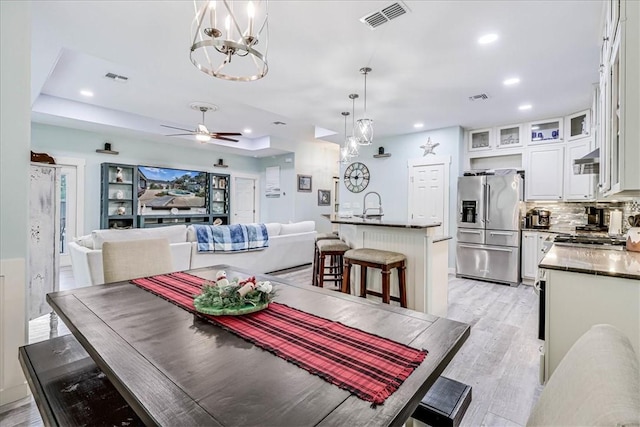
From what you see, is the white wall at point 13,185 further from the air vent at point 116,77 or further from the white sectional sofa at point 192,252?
the air vent at point 116,77

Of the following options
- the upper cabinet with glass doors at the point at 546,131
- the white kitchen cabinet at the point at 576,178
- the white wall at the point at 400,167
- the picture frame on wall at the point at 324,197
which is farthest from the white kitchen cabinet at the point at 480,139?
the picture frame on wall at the point at 324,197

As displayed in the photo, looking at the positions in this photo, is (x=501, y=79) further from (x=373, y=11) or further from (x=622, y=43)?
(x=622, y=43)

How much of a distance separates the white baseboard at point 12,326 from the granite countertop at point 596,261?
11.1 feet

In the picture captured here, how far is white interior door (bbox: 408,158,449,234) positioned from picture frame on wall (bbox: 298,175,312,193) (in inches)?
135

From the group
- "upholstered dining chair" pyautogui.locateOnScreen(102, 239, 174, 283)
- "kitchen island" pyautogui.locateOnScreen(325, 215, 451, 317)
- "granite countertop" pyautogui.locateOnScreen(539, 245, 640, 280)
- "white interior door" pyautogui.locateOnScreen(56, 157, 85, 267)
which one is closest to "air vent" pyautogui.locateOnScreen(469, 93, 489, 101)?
"kitchen island" pyautogui.locateOnScreen(325, 215, 451, 317)

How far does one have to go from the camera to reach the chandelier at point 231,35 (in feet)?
4.77

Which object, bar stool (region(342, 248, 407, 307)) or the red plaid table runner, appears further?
bar stool (region(342, 248, 407, 307))

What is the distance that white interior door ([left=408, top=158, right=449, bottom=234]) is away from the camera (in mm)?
5691

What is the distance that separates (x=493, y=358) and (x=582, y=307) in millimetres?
968

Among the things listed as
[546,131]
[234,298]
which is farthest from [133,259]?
[546,131]

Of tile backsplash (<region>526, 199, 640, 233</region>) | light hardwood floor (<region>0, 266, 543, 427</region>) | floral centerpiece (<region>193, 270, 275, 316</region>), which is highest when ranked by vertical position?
tile backsplash (<region>526, 199, 640, 233</region>)

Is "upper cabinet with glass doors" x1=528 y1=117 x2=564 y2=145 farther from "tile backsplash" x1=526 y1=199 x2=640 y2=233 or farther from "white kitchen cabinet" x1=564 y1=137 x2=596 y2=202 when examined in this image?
"tile backsplash" x1=526 y1=199 x2=640 y2=233

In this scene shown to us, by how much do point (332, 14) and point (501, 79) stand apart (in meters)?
2.35

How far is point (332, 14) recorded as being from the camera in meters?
2.41
